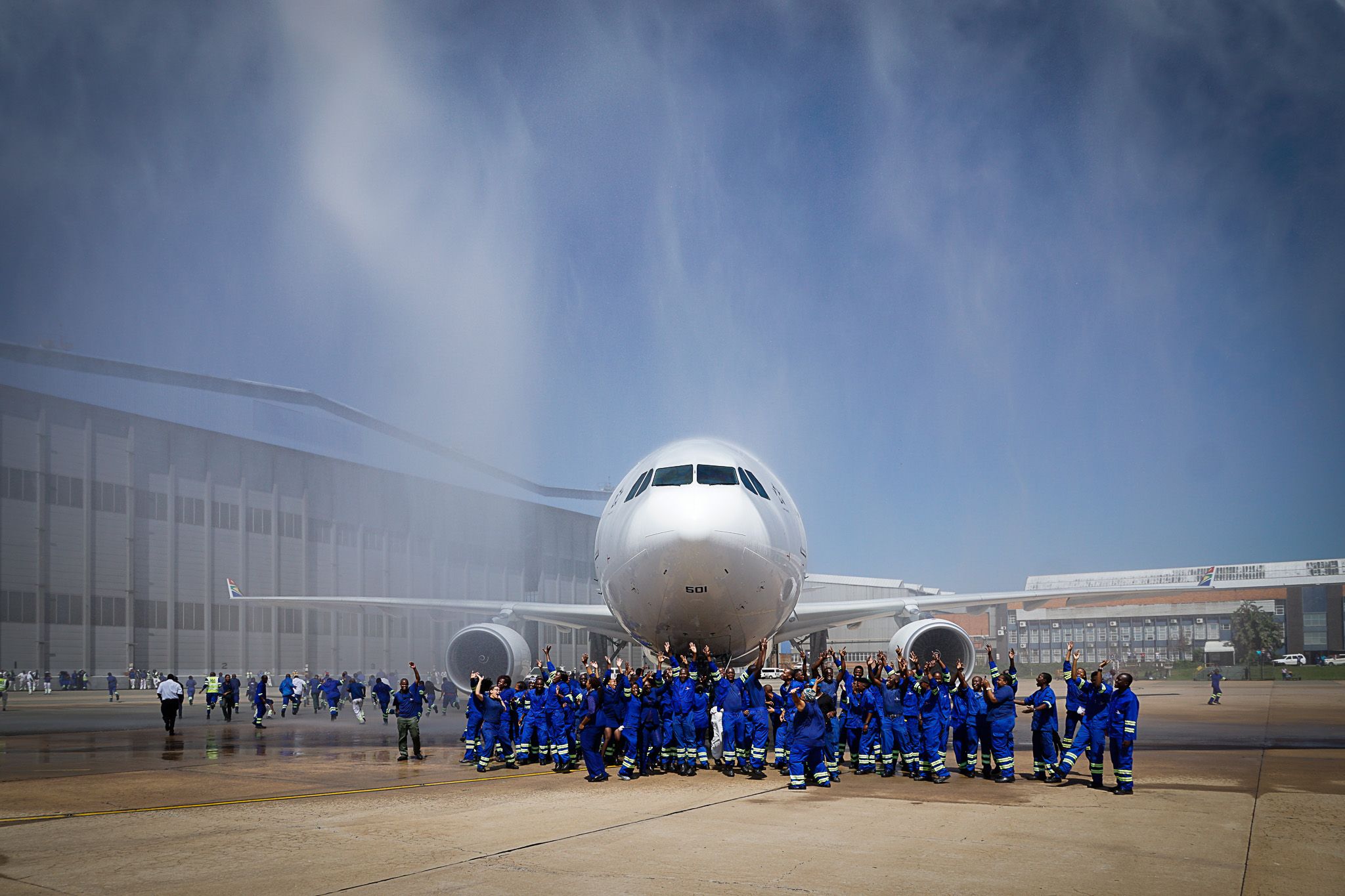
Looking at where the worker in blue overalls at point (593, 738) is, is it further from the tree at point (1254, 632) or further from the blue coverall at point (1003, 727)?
the tree at point (1254, 632)

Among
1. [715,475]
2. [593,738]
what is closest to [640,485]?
[715,475]

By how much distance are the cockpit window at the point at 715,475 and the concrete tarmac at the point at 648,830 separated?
419 centimetres

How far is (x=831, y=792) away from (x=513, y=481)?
181 feet

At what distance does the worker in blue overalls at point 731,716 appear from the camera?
12.6m

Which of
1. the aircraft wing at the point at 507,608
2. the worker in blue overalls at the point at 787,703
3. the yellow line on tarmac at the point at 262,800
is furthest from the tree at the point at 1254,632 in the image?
the yellow line on tarmac at the point at 262,800

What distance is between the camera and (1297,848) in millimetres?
7473

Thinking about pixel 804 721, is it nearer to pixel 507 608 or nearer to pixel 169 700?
pixel 507 608

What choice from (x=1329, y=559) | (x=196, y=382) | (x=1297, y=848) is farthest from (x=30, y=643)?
(x=1329, y=559)

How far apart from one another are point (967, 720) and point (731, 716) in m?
2.91

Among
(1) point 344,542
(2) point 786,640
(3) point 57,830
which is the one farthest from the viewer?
(1) point 344,542

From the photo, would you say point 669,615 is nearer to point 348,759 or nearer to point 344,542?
point 348,759

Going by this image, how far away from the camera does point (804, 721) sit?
11117 mm

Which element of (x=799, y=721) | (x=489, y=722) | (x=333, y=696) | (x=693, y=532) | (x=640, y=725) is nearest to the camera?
(x=799, y=721)

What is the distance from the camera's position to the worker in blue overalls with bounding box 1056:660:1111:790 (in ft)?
35.6
